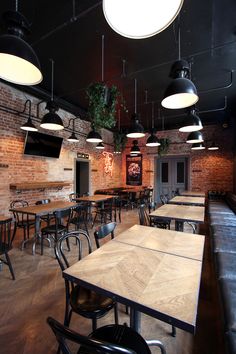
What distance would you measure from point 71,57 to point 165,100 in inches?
90.2

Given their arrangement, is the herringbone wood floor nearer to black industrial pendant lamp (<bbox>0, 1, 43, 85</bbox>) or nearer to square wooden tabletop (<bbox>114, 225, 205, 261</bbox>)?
square wooden tabletop (<bbox>114, 225, 205, 261</bbox>)

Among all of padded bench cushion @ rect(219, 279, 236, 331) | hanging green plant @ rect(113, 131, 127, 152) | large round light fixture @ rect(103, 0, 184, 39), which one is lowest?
padded bench cushion @ rect(219, 279, 236, 331)

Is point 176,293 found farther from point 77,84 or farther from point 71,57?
point 77,84

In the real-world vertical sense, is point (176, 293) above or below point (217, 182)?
below

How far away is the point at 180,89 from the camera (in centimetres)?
195

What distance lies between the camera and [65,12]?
2512 mm

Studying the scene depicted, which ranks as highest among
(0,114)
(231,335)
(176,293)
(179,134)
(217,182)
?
(179,134)

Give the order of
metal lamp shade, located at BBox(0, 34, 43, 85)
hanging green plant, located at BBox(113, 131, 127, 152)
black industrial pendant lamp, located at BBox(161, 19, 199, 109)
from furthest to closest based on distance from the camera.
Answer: hanging green plant, located at BBox(113, 131, 127, 152)
black industrial pendant lamp, located at BBox(161, 19, 199, 109)
metal lamp shade, located at BBox(0, 34, 43, 85)

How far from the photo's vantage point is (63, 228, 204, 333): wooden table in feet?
3.01

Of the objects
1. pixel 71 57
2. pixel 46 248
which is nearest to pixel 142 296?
pixel 46 248

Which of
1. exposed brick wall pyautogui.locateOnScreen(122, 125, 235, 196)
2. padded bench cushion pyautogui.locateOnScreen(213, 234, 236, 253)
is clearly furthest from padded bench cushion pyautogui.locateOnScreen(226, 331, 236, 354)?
exposed brick wall pyautogui.locateOnScreen(122, 125, 235, 196)

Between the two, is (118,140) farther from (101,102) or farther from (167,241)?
(167,241)

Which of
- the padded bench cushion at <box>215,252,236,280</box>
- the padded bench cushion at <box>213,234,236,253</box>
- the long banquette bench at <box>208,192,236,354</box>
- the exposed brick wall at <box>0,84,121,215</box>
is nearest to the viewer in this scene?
the long banquette bench at <box>208,192,236,354</box>

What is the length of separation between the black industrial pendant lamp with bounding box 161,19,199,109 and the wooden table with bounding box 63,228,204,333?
1.64 m
